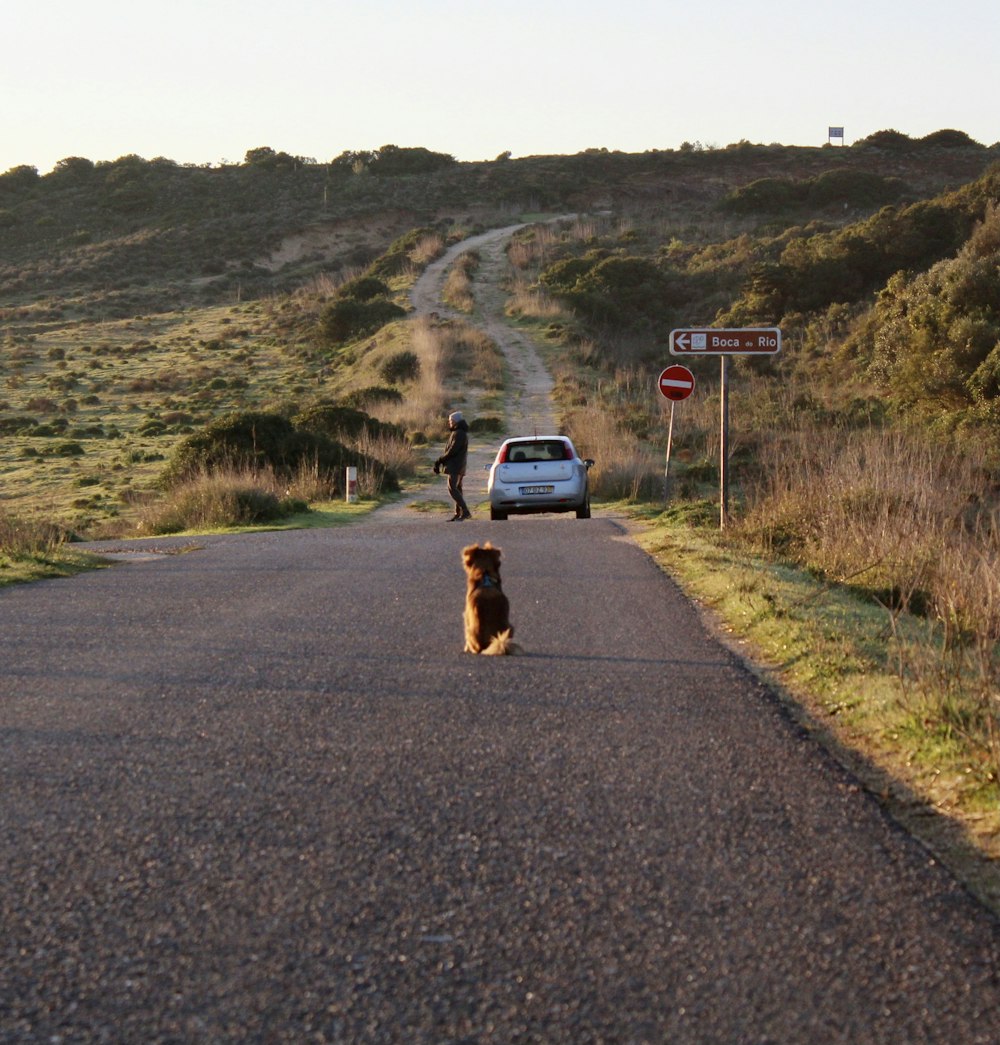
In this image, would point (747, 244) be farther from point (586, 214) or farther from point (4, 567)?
point (4, 567)

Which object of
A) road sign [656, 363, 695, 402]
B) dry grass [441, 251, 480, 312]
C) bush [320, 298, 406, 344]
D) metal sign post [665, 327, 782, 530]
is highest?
dry grass [441, 251, 480, 312]

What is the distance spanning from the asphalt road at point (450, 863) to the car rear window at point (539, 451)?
1434 centimetres

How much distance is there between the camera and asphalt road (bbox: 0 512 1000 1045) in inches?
140

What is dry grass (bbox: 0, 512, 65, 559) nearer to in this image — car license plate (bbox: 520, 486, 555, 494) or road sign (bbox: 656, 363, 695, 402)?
car license plate (bbox: 520, 486, 555, 494)

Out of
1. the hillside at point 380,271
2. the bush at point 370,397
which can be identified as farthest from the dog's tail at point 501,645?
the bush at point 370,397

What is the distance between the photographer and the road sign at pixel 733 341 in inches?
634

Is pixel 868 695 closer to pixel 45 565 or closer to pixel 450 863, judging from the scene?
pixel 450 863

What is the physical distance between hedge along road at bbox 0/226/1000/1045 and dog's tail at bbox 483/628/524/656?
0.10 meters

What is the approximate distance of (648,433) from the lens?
37531 millimetres

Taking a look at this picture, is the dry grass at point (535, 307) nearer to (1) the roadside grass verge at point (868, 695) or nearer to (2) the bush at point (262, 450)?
(2) the bush at point (262, 450)

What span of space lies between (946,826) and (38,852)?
335 cm

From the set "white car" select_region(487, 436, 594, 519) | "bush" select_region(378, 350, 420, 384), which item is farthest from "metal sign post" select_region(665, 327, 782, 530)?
"bush" select_region(378, 350, 420, 384)

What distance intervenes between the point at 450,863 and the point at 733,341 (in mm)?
12414

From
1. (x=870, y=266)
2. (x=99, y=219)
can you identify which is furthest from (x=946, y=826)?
(x=99, y=219)
